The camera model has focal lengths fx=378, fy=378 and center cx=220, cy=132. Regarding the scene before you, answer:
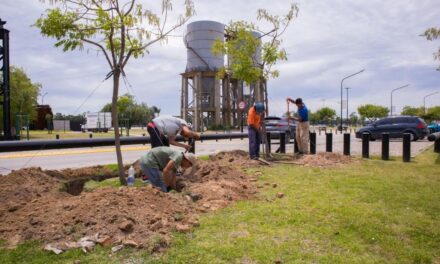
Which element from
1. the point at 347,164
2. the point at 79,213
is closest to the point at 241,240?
the point at 79,213

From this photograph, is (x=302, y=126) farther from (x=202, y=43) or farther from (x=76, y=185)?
(x=202, y=43)

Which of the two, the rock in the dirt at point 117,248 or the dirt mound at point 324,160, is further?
the dirt mound at point 324,160

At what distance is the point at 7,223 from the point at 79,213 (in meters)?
0.85

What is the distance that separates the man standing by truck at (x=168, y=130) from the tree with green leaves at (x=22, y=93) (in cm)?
3366

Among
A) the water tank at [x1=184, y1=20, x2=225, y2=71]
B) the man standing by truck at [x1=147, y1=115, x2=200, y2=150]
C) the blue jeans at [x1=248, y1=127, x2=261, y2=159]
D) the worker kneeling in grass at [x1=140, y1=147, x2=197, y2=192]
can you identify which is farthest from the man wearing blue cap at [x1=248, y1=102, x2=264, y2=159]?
the water tank at [x1=184, y1=20, x2=225, y2=71]

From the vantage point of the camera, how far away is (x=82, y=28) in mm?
6758

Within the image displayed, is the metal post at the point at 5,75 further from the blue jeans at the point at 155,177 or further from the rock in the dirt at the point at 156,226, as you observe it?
the rock in the dirt at the point at 156,226

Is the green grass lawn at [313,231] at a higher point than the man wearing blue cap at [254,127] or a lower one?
lower

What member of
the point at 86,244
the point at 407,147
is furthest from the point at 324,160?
the point at 86,244

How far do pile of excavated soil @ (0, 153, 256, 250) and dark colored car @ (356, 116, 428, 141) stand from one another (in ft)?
61.0

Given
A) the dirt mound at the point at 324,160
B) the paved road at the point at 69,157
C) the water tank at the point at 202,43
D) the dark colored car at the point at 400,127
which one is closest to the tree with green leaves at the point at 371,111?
the water tank at the point at 202,43

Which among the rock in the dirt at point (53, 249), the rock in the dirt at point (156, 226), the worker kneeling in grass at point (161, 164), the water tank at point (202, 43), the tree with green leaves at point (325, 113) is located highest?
the water tank at point (202, 43)

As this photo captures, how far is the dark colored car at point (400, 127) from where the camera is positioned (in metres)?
21.9

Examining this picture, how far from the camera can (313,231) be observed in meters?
4.10
